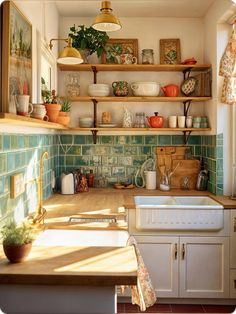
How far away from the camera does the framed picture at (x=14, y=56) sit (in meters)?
1.73

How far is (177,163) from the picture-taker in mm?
3689

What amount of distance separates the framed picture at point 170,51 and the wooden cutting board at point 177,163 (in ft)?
2.82

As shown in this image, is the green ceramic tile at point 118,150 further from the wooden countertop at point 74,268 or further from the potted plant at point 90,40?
the wooden countertop at point 74,268

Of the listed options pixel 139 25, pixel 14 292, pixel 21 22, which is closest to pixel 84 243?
pixel 14 292

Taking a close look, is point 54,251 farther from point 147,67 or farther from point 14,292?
point 147,67


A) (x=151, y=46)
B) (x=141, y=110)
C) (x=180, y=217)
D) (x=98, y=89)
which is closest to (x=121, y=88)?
(x=98, y=89)

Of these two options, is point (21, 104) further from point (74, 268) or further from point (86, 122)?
point (86, 122)

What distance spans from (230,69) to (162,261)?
1650 mm

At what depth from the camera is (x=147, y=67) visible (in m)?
3.49

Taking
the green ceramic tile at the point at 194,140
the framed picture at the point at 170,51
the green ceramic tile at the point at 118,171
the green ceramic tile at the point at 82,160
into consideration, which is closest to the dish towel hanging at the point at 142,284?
the green ceramic tile at the point at 118,171

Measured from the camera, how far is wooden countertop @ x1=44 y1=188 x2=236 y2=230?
2.24m

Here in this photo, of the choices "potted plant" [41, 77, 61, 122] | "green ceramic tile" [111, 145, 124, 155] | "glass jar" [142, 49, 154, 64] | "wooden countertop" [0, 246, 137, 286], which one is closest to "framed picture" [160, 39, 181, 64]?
"glass jar" [142, 49, 154, 64]

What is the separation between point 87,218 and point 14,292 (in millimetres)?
1041

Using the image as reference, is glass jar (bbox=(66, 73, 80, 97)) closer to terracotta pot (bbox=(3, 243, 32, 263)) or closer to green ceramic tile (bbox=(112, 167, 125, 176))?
green ceramic tile (bbox=(112, 167, 125, 176))
